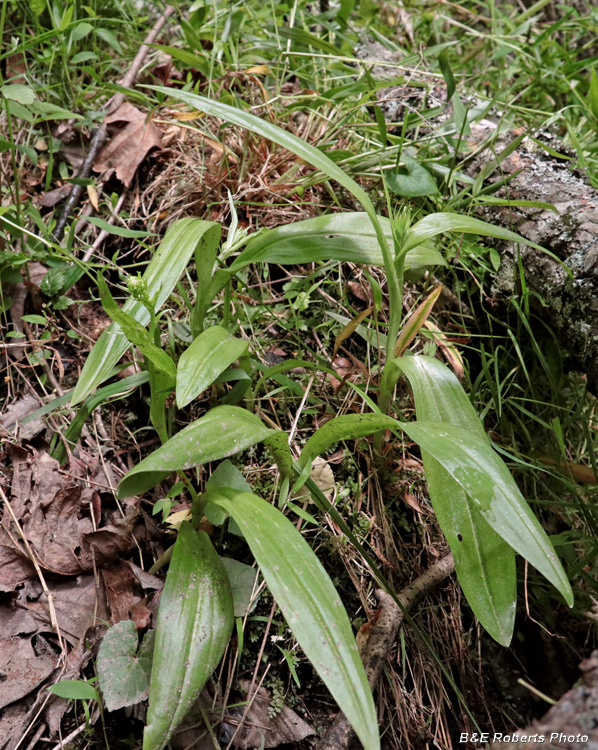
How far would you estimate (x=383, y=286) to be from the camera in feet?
5.07

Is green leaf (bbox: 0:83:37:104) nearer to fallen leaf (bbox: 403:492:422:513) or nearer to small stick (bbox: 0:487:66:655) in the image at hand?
small stick (bbox: 0:487:66:655)

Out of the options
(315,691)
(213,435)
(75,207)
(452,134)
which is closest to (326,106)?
(452,134)

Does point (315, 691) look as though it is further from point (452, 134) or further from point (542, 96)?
point (542, 96)

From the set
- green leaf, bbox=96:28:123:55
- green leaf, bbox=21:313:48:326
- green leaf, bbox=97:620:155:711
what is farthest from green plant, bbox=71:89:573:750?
green leaf, bbox=96:28:123:55

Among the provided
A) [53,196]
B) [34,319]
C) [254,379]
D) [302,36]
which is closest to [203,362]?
[254,379]

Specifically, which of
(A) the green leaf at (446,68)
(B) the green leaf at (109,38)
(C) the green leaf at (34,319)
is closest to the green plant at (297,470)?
(C) the green leaf at (34,319)

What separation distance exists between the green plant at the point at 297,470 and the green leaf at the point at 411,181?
0.88 feet

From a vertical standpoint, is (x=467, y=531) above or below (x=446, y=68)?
below

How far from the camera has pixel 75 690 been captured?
93 centimetres

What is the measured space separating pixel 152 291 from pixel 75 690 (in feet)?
2.32

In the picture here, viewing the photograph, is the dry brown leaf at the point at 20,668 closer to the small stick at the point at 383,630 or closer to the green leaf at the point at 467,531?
the small stick at the point at 383,630

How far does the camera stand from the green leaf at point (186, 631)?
0.82m

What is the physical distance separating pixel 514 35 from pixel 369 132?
0.96m

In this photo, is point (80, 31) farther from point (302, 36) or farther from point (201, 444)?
point (201, 444)
